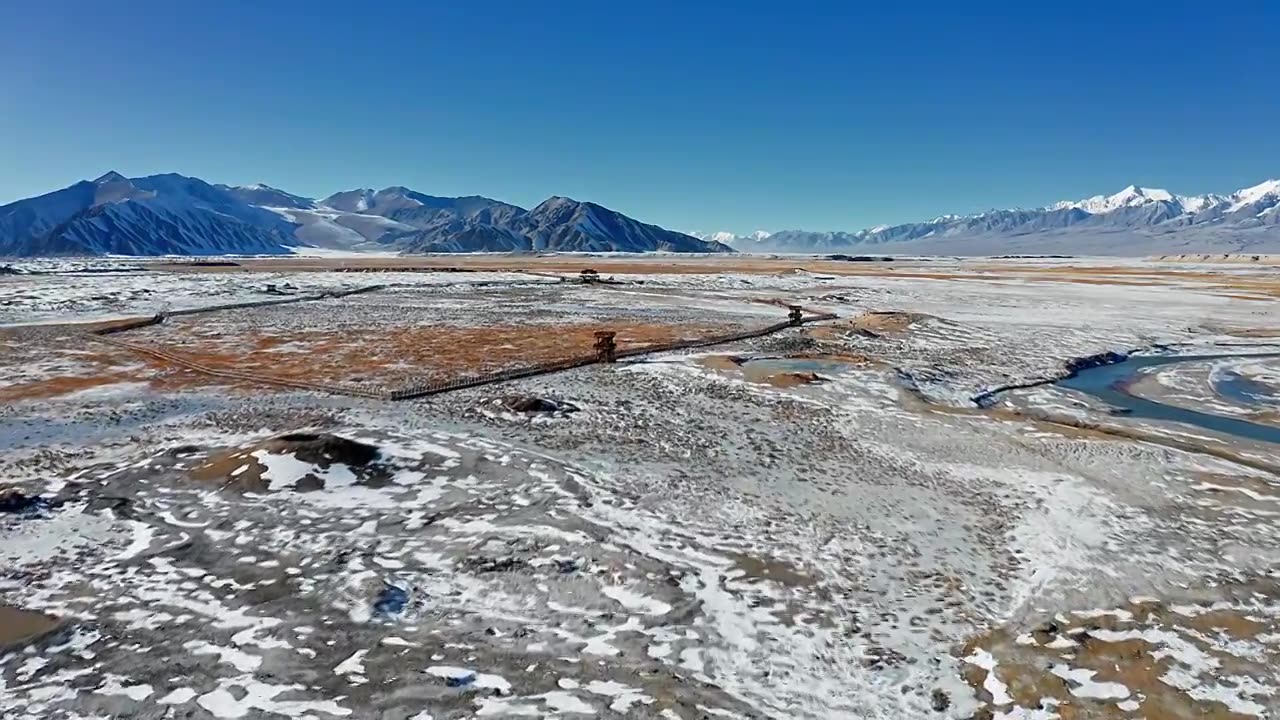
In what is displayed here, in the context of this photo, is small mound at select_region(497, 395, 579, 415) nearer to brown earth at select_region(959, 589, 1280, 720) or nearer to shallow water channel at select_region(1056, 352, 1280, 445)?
brown earth at select_region(959, 589, 1280, 720)

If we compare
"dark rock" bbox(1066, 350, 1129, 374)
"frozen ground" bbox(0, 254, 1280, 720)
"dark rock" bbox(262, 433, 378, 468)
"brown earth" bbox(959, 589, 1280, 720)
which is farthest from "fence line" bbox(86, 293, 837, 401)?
"brown earth" bbox(959, 589, 1280, 720)

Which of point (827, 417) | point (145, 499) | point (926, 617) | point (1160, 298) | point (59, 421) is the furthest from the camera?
point (1160, 298)

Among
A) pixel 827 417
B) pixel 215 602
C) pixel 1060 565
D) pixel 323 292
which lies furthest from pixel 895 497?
pixel 323 292

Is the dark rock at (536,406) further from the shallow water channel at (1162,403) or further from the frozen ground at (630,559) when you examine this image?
the shallow water channel at (1162,403)

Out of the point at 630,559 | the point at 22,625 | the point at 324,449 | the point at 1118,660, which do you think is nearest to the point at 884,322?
the point at 630,559

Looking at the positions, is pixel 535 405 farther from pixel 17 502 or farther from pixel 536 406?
pixel 17 502

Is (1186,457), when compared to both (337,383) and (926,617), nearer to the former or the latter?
(926,617)
